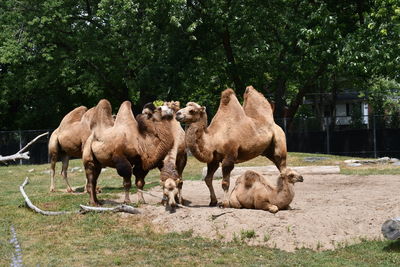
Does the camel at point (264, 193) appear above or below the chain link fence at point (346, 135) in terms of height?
below

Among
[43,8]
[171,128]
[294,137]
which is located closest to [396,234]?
[171,128]

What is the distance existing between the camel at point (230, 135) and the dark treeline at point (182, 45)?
10.9m

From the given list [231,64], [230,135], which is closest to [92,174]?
[230,135]

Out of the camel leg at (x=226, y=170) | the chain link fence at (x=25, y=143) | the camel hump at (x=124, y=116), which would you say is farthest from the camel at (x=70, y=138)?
the chain link fence at (x=25, y=143)

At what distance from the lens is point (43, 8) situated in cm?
3009

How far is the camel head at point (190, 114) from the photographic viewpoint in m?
10.2

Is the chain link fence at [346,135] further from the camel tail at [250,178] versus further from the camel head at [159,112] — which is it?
the camel tail at [250,178]

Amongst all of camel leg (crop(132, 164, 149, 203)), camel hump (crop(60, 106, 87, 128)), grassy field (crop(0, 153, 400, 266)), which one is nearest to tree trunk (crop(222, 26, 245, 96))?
camel hump (crop(60, 106, 87, 128))

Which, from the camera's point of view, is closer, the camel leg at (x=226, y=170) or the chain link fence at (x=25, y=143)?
the camel leg at (x=226, y=170)

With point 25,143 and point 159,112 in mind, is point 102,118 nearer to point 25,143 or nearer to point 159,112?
point 159,112

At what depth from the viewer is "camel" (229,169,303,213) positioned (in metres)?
10.1

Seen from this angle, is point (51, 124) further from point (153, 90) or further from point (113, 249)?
point (113, 249)

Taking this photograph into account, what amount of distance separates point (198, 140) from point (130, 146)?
5.15 feet

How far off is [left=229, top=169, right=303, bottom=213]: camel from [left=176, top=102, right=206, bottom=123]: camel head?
1281 millimetres
